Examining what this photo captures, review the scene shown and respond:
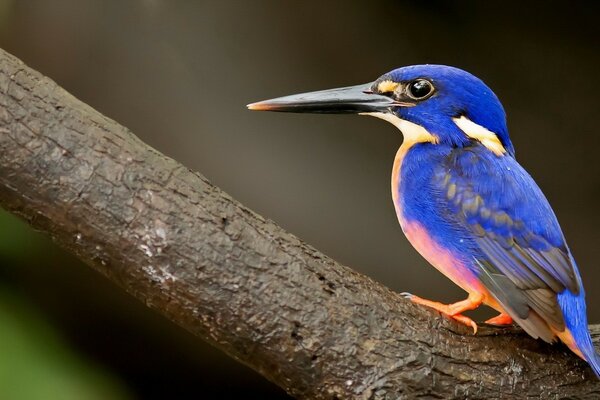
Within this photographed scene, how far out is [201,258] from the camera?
4.87 feet

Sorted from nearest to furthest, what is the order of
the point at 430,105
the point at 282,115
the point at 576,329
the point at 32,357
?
1. the point at 576,329
2. the point at 430,105
3. the point at 32,357
4. the point at 282,115

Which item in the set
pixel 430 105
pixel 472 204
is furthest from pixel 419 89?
pixel 472 204

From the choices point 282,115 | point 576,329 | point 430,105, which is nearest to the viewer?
point 576,329

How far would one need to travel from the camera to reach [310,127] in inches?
133

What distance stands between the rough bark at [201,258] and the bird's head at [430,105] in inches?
18.0

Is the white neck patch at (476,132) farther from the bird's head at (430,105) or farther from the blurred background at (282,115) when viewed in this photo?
the blurred background at (282,115)

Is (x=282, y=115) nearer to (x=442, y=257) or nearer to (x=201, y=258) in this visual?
(x=442, y=257)

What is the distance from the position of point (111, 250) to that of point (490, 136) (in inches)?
37.2

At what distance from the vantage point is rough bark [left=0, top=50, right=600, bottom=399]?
1448 mm

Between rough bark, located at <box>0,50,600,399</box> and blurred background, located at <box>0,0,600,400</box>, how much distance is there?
1.63 metres

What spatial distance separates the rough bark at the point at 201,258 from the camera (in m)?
1.45

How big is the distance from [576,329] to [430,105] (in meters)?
0.61

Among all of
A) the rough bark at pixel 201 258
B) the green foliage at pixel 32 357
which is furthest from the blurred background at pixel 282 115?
the rough bark at pixel 201 258

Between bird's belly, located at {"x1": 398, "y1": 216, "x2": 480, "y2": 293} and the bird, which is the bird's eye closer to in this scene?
the bird
